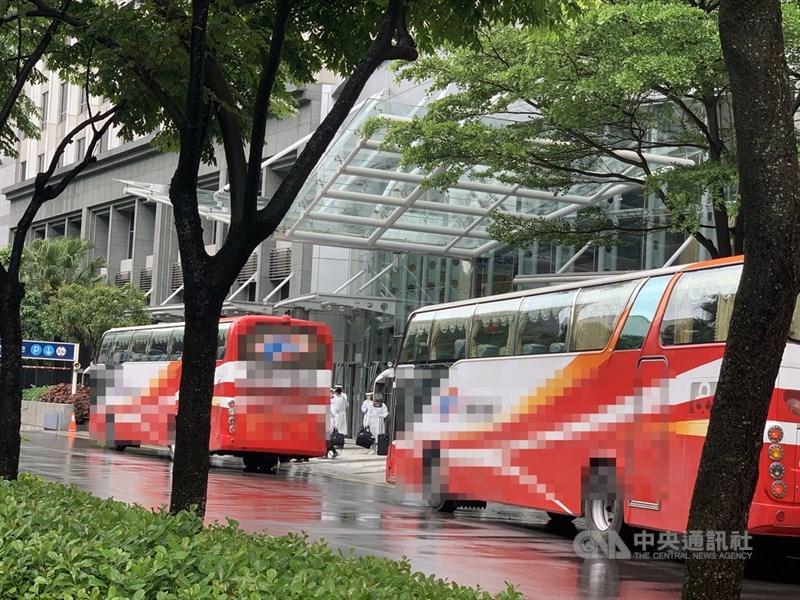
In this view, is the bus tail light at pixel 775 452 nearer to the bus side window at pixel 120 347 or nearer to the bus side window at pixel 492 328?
the bus side window at pixel 492 328

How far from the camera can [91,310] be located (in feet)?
147

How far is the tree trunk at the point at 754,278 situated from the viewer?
16.2 ft

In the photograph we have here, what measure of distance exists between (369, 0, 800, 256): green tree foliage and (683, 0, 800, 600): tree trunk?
9.99m

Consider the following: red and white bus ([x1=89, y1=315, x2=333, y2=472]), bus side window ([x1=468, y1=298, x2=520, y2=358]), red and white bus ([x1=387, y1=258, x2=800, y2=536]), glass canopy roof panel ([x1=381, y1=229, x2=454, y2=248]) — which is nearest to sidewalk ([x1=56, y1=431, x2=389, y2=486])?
red and white bus ([x1=89, y1=315, x2=333, y2=472])

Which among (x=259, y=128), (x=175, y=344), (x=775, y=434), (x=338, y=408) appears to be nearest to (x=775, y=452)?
(x=775, y=434)

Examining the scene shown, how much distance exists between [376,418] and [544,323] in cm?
1712

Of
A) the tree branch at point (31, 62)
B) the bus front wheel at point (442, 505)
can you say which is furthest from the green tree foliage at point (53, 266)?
the tree branch at point (31, 62)

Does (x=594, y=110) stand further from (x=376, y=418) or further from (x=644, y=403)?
(x=376, y=418)

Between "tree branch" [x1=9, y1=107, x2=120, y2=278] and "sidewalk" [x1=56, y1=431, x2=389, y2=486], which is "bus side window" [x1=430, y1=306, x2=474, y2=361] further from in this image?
"sidewalk" [x1=56, y1=431, x2=389, y2=486]

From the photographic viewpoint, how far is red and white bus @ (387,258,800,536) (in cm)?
1207

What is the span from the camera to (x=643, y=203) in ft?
90.8

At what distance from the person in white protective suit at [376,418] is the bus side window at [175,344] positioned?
570 cm

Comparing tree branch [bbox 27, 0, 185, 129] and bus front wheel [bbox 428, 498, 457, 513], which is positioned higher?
tree branch [bbox 27, 0, 185, 129]

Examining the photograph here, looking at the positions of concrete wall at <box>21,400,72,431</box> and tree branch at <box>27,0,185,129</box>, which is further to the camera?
concrete wall at <box>21,400,72,431</box>
